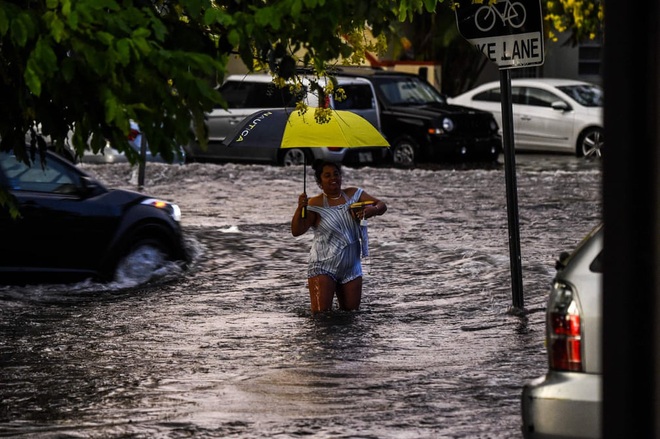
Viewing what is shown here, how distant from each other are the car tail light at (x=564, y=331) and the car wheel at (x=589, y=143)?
76.5 ft

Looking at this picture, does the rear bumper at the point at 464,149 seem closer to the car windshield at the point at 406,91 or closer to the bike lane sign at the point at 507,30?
the car windshield at the point at 406,91

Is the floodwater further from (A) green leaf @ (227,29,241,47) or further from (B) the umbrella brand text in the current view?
(A) green leaf @ (227,29,241,47)

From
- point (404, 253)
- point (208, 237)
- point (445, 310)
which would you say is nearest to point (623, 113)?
point (445, 310)

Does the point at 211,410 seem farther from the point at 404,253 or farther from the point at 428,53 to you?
the point at 428,53

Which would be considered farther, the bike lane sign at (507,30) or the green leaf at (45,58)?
the bike lane sign at (507,30)

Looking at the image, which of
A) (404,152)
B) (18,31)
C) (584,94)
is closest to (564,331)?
(18,31)

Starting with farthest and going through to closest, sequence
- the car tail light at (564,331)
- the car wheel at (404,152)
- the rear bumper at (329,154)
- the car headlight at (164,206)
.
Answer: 1. the car wheel at (404,152)
2. the rear bumper at (329,154)
3. the car headlight at (164,206)
4. the car tail light at (564,331)

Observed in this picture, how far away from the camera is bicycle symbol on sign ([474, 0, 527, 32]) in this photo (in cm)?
1113

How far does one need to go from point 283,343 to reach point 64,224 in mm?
2995

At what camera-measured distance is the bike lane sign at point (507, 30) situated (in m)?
11.1

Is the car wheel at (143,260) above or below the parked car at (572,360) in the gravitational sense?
below

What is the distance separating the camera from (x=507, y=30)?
11188 mm

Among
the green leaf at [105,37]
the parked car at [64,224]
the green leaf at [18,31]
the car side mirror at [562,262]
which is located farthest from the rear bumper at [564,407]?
the parked car at [64,224]

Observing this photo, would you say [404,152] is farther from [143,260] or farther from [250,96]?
[143,260]
